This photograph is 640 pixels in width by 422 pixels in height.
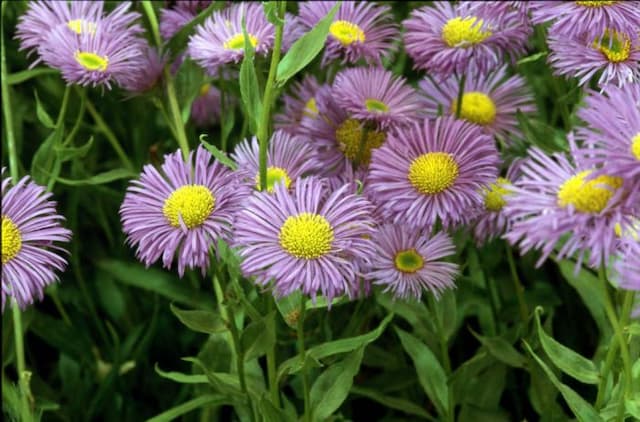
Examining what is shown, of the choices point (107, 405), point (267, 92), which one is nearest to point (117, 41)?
point (267, 92)

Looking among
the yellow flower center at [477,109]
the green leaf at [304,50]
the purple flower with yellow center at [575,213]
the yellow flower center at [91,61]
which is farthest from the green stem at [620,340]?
the yellow flower center at [91,61]

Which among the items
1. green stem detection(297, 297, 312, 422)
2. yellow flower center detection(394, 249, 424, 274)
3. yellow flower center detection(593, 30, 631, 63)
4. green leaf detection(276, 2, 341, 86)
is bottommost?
green stem detection(297, 297, 312, 422)

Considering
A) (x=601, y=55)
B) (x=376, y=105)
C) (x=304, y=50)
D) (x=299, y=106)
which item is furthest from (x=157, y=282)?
(x=601, y=55)

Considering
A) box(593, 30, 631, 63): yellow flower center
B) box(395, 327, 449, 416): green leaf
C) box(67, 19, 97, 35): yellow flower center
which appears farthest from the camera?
box(67, 19, 97, 35): yellow flower center

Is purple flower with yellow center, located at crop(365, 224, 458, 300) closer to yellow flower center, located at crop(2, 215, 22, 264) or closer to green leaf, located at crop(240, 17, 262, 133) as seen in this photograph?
green leaf, located at crop(240, 17, 262, 133)

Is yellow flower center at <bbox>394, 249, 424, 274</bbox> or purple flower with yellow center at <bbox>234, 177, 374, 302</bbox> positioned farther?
yellow flower center at <bbox>394, 249, 424, 274</bbox>

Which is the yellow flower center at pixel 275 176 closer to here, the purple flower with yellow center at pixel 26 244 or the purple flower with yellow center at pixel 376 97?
the purple flower with yellow center at pixel 376 97

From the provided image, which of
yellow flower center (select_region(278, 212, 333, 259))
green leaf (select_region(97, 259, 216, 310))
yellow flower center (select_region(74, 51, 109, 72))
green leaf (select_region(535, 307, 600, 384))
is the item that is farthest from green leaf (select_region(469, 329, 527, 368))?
yellow flower center (select_region(74, 51, 109, 72))
